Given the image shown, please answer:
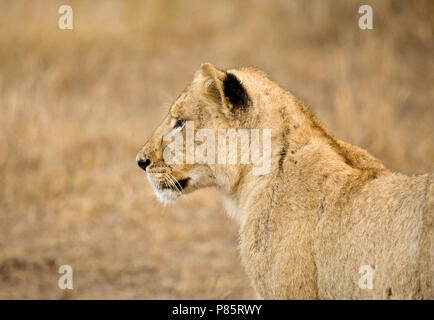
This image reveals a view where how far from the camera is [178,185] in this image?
12.6 ft

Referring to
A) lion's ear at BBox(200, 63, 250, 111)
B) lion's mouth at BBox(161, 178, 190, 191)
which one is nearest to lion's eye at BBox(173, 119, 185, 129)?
lion's ear at BBox(200, 63, 250, 111)

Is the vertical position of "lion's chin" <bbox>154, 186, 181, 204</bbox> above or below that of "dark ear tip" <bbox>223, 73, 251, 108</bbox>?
below

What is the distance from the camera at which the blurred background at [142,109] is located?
614 cm

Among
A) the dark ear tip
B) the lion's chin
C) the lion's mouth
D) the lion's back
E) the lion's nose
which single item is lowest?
the lion's back

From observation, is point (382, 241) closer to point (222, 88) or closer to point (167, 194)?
point (222, 88)

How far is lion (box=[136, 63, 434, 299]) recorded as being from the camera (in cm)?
283

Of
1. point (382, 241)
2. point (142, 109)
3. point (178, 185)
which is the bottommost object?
point (382, 241)

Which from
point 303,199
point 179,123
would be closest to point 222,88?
point 179,123

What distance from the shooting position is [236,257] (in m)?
6.33

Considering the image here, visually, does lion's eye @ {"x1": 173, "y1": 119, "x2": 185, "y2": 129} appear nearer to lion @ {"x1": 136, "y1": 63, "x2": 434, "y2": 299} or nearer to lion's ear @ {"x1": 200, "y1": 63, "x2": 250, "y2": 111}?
lion @ {"x1": 136, "y1": 63, "x2": 434, "y2": 299}

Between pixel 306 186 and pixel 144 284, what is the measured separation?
9.33 ft

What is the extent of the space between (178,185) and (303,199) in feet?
2.84
